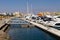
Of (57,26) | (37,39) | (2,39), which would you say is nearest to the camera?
(2,39)

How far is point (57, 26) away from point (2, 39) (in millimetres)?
14346

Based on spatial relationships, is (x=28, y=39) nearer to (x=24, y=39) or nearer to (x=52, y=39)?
(x=24, y=39)

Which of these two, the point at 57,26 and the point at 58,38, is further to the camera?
the point at 57,26

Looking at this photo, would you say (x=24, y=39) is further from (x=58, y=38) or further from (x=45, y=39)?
(x=58, y=38)

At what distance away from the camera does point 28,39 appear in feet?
74.4

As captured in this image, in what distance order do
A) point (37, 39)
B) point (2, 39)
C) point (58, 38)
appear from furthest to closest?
point (37, 39) → point (58, 38) → point (2, 39)

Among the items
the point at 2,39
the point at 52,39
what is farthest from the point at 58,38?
the point at 2,39

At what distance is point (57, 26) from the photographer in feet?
102

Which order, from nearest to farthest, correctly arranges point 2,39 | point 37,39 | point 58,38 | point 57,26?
point 2,39 → point 58,38 → point 37,39 → point 57,26

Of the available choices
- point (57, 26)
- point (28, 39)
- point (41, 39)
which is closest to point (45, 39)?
point (41, 39)

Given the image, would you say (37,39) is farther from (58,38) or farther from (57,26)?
(57,26)

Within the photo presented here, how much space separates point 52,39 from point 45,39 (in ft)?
2.93

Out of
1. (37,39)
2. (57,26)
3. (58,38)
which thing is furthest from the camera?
(57,26)

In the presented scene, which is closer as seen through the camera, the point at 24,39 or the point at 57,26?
the point at 24,39
